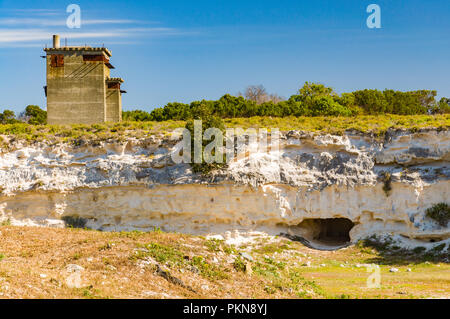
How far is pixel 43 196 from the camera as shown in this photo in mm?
33531

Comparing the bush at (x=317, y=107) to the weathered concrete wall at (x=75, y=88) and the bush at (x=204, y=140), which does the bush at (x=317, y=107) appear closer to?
the weathered concrete wall at (x=75, y=88)

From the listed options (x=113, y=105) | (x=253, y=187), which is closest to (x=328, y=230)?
(x=253, y=187)

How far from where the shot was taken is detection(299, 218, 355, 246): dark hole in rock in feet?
106

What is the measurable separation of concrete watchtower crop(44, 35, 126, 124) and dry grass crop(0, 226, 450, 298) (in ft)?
61.0

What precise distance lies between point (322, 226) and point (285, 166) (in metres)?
5.17

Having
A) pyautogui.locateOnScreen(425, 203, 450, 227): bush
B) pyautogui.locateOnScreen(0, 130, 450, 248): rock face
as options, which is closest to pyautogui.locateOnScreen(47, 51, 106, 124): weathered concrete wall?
pyautogui.locateOnScreen(0, 130, 450, 248): rock face

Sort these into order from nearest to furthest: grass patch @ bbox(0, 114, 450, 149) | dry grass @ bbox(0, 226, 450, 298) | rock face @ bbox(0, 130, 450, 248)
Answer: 1. dry grass @ bbox(0, 226, 450, 298)
2. rock face @ bbox(0, 130, 450, 248)
3. grass patch @ bbox(0, 114, 450, 149)

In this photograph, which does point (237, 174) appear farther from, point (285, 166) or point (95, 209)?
point (95, 209)

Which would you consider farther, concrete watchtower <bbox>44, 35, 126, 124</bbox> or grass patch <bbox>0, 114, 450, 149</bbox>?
concrete watchtower <bbox>44, 35, 126, 124</bbox>

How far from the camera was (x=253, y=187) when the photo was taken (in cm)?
3111

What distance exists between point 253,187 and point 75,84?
18384mm

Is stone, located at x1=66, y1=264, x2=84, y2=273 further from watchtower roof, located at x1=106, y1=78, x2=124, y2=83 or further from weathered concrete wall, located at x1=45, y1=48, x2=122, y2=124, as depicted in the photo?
watchtower roof, located at x1=106, y1=78, x2=124, y2=83

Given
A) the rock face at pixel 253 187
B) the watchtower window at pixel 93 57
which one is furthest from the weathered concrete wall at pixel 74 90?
the rock face at pixel 253 187

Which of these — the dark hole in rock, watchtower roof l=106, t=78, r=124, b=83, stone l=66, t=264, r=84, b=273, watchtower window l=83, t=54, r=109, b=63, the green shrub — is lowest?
the dark hole in rock
